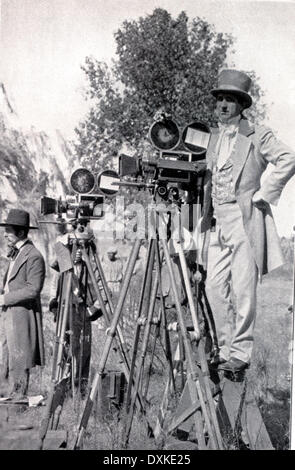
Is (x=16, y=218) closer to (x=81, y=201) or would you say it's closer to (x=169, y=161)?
(x=81, y=201)

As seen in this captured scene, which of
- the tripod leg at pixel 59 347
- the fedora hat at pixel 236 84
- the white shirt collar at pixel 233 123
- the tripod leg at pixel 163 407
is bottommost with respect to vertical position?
the tripod leg at pixel 163 407

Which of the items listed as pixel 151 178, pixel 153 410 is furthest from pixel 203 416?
pixel 151 178

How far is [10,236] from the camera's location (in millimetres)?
5875

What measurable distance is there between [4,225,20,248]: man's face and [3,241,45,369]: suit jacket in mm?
99

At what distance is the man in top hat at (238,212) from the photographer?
5.37 m

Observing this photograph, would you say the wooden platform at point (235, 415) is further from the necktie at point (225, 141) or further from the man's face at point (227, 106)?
the man's face at point (227, 106)

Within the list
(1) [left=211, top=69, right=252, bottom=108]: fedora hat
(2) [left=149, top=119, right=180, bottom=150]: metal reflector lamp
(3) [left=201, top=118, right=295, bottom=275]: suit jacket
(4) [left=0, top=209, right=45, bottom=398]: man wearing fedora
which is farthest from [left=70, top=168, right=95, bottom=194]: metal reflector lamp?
(1) [left=211, top=69, right=252, bottom=108]: fedora hat

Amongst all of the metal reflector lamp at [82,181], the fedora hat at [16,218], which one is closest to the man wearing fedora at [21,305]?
the fedora hat at [16,218]

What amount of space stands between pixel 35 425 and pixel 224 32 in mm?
3470

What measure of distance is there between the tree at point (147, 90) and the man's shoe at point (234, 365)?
75.1 inches

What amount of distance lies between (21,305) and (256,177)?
218cm

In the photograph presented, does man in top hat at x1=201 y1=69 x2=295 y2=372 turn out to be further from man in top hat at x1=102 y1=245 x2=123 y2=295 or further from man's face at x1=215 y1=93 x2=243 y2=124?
man in top hat at x1=102 y1=245 x2=123 y2=295

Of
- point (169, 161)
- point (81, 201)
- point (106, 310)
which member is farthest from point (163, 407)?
point (169, 161)

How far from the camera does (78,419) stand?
5.39 metres
